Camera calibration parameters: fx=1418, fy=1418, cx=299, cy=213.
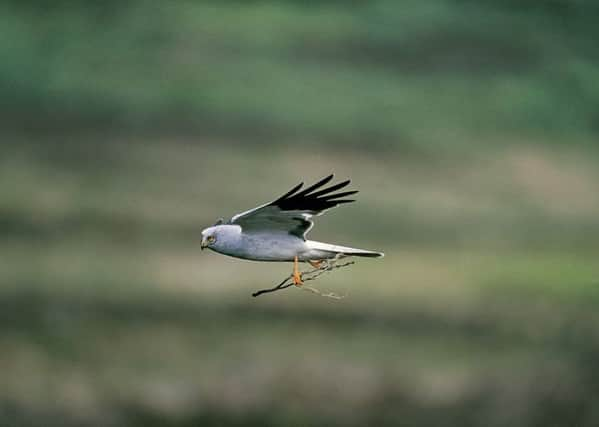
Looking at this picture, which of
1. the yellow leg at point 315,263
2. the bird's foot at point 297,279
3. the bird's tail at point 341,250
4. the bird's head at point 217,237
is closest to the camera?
the bird's foot at point 297,279

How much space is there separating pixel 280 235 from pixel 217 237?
0.69 m

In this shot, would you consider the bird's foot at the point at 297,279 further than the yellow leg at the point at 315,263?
No

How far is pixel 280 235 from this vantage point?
1510cm

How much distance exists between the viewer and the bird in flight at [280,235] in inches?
580

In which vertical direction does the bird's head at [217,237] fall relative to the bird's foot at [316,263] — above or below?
above

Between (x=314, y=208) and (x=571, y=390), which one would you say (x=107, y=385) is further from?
(x=314, y=208)

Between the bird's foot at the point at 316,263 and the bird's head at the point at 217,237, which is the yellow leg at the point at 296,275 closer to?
the bird's foot at the point at 316,263

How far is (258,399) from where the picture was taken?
3174 inches

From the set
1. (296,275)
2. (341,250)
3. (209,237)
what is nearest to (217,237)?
(209,237)

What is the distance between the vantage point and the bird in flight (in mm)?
14742

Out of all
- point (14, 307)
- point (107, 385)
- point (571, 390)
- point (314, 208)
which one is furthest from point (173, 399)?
point (314, 208)

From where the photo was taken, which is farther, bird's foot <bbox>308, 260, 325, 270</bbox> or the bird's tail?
bird's foot <bbox>308, 260, 325, 270</bbox>

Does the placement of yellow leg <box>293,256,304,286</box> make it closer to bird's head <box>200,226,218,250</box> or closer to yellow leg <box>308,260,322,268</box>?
yellow leg <box>308,260,322,268</box>

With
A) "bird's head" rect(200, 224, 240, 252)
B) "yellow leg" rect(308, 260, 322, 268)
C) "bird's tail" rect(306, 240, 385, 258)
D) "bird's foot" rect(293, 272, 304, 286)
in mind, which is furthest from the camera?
"yellow leg" rect(308, 260, 322, 268)
